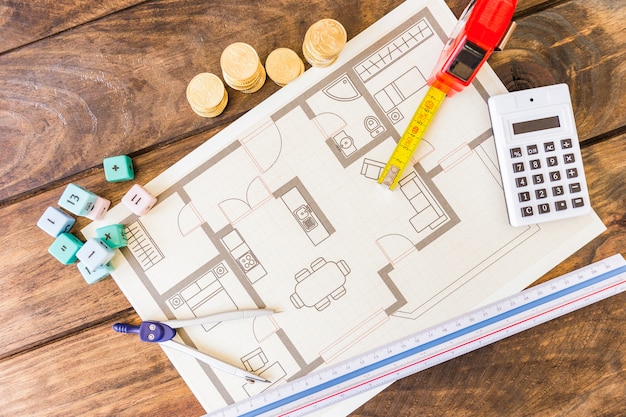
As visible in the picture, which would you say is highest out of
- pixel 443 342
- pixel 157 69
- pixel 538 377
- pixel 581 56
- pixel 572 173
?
pixel 157 69

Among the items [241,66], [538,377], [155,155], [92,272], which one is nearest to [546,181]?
[538,377]

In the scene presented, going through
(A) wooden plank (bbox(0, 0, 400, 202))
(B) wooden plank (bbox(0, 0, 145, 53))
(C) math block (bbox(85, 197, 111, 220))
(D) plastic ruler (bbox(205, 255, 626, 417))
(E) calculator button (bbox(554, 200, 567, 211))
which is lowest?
(D) plastic ruler (bbox(205, 255, 626, 417))

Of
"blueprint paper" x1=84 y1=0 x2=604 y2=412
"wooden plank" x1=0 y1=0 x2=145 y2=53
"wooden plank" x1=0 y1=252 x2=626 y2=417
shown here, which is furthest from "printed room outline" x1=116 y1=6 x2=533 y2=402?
"wooden plank" x1=0 y1=0 x2=145 y2=53

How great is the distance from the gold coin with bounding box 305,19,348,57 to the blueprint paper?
0.04 m

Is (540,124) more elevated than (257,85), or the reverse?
(257,85)

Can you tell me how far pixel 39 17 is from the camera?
0.79 metres

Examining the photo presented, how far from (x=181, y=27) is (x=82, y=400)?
2.15ft

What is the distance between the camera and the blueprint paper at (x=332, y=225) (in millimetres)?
774

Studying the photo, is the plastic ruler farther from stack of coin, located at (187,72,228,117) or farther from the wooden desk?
stack of coin, located at (187,72,228,117)

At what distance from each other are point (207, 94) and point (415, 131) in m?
0.35

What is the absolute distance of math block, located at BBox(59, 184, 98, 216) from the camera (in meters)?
0.74

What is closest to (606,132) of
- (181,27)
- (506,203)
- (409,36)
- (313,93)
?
(506,203)

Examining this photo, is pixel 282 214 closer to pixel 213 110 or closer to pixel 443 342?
pixel 213 110

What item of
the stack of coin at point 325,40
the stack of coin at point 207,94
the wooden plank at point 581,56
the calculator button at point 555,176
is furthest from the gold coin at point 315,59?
the calculator button at point 555,176
